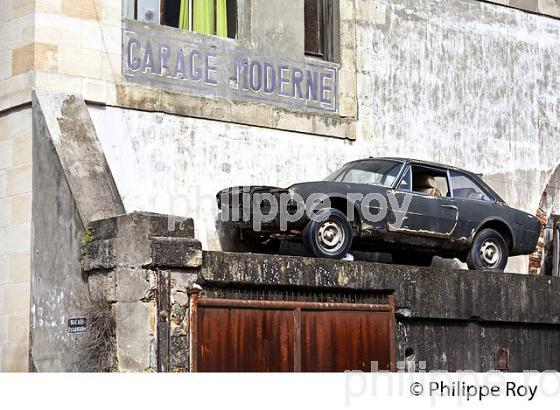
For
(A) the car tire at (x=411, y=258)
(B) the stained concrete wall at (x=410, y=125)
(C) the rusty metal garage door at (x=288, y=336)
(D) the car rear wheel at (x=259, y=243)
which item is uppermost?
(B) the stained concrete wall at (x=410, y=125)

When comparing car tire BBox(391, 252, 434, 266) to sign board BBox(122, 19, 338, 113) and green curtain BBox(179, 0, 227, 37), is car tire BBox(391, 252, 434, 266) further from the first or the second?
green curtain BBox(179, 0, 227, 37)

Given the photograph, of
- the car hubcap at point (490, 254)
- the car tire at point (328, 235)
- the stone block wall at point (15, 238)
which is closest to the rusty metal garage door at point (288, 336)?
the car tire at point (328, 235)

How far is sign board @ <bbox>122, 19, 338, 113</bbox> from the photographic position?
622 inches

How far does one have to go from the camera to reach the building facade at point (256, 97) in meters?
14.9

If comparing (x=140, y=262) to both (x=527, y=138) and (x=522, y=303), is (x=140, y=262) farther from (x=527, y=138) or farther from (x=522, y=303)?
(x=527, y=138)

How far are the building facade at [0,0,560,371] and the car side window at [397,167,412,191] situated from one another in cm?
193

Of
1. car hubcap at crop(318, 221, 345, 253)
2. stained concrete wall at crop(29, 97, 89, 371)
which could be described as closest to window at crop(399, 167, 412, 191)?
car hubcap at crop(318, 221, 345, 253)

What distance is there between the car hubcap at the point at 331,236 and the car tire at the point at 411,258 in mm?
2299

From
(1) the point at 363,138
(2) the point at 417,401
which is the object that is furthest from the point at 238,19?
(2) the point at 417,401

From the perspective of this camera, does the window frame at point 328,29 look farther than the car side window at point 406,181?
Yes

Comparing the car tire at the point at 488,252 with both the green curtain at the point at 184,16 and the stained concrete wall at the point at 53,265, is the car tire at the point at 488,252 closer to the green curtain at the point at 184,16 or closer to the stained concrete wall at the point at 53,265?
the green curtain at the point at 184,16

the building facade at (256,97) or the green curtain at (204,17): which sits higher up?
the green curtain at (204,17)

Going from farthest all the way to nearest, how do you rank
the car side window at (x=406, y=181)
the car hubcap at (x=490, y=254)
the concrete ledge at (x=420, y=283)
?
the car hubcap at (x=490, y=254)
the car side window at (x=406, y=181)
the concrete ledge at (x=420, y=283)

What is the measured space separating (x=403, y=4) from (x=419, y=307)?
581 centimetres
